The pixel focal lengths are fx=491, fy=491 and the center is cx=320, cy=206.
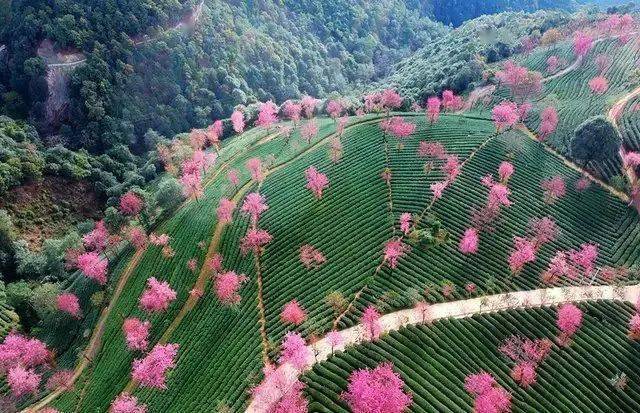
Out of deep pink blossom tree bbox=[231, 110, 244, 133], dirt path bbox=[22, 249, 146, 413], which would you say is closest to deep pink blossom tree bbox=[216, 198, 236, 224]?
dirt path bbox=[22, 249, 146, 413]

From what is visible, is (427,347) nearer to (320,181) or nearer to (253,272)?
(253,272)

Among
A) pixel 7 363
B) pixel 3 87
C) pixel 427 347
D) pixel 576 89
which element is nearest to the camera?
pixel 427 347

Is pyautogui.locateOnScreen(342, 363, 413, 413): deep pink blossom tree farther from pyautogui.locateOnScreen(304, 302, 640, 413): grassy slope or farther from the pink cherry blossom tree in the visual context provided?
the pink cherry blossom tree

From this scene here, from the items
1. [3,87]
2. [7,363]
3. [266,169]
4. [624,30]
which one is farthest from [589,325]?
[3,87]

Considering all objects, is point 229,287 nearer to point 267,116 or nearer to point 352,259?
point 352,259

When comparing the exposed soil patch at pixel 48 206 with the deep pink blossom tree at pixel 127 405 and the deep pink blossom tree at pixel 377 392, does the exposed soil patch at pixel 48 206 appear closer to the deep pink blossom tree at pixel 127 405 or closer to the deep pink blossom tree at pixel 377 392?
the deep pink blossom tree at pixel 127 405
